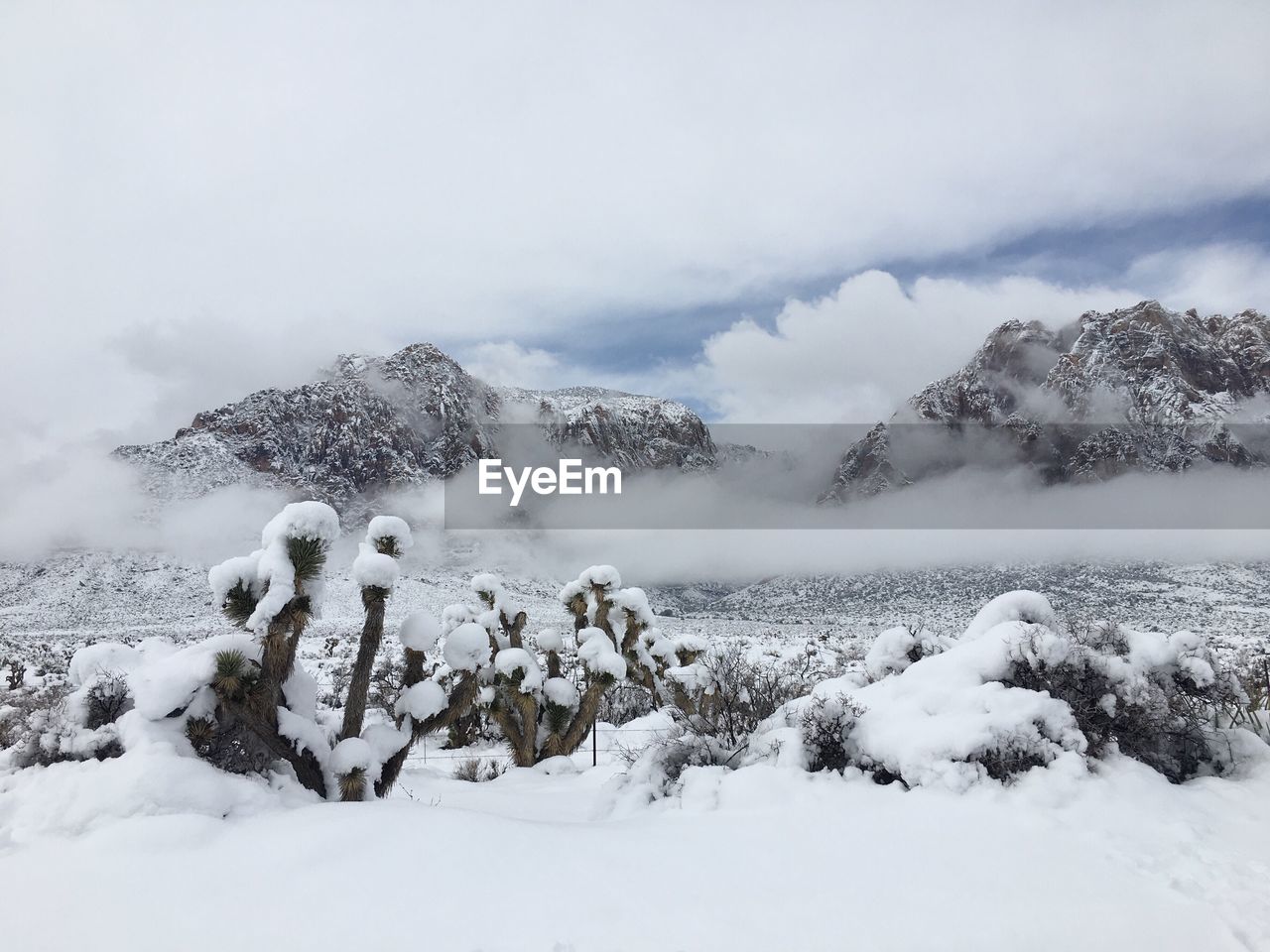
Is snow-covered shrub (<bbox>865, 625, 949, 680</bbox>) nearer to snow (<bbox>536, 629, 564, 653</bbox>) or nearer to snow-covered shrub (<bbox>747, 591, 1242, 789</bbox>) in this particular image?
snow-covered shrub (<bbox>747, 591, 1242, 789</bbox>)

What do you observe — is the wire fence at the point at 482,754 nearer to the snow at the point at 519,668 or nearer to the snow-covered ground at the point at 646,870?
the snow at the point at 519,668

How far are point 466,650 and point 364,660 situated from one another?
2.59m

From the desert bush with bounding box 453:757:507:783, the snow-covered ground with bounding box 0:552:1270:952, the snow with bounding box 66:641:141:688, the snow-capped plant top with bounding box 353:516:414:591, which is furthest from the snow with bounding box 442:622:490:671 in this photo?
the snow with bounding box 66:641:141:688

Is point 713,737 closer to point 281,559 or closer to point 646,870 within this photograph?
point 646,870

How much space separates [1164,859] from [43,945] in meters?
8.83

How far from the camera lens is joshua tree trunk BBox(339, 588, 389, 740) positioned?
9.12 metres

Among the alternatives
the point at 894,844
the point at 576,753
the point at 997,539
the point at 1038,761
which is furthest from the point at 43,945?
the point at 997,539

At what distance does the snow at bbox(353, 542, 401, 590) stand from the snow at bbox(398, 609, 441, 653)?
1213 millimetres

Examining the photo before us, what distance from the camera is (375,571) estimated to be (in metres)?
8.91

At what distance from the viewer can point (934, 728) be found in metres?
7.97

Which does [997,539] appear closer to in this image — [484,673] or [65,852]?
[484,673]

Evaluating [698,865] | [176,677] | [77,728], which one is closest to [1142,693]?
[698,865]

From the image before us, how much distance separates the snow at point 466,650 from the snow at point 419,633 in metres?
1.28

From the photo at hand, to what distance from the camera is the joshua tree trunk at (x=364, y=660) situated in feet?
29.9
